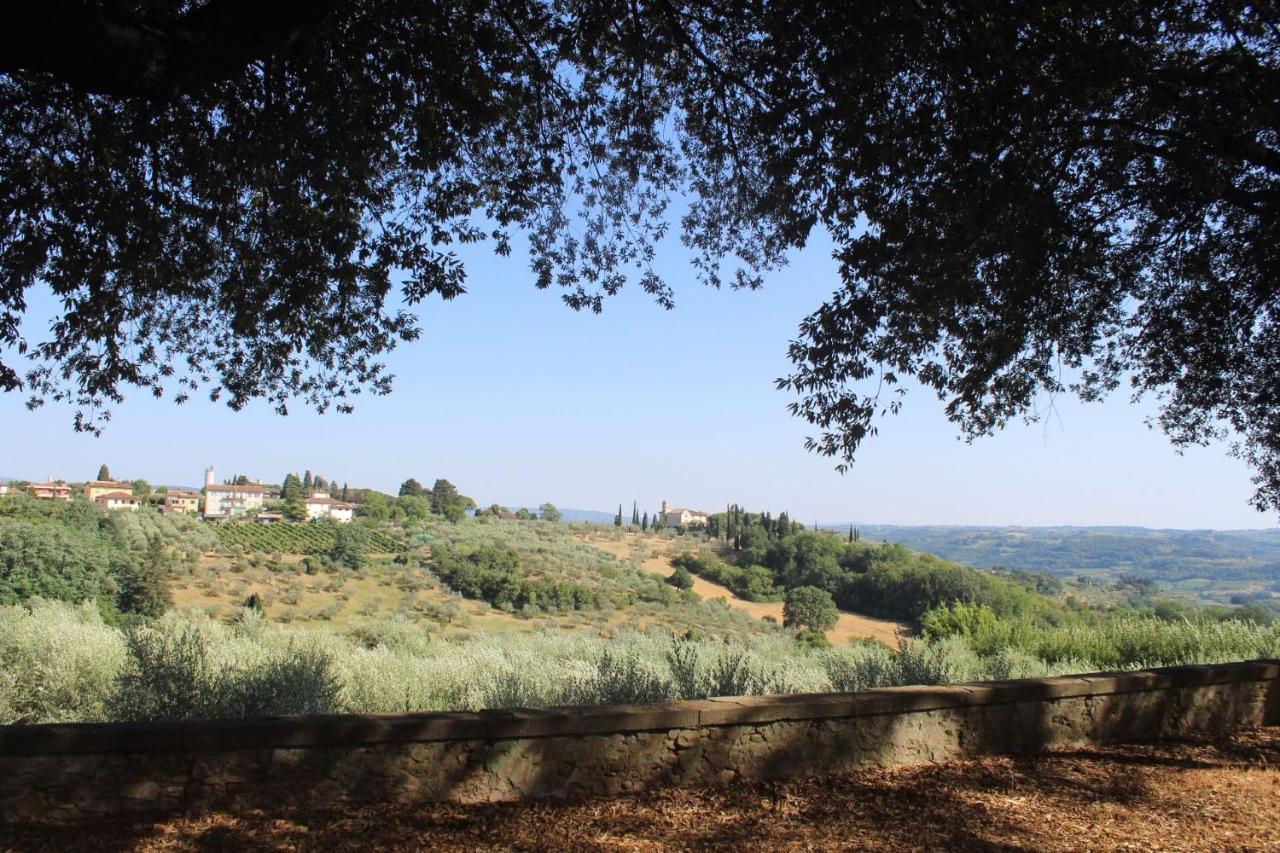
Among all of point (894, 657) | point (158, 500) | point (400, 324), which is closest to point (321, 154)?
point (400, 324)

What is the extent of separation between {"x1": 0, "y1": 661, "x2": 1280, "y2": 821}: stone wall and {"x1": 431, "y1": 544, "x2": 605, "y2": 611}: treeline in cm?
3355

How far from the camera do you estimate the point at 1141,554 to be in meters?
106

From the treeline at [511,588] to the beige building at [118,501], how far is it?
17.8 meters

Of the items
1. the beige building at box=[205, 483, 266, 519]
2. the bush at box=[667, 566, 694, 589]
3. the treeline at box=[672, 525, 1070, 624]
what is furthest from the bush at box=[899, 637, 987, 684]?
the beige building at box=[205, 483, 266, 519]

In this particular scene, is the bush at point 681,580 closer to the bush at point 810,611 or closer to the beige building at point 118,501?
the bush at point 810,611

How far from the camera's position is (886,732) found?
462 centimetres

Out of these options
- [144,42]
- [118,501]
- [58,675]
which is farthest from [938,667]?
[118,501]

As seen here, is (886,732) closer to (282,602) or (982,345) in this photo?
(982,345)

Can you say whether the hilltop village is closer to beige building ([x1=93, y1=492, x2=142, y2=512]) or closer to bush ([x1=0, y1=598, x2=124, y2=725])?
beige building ([x1=93, y1=492, x2=142, y2=512])

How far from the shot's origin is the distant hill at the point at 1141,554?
283 ft

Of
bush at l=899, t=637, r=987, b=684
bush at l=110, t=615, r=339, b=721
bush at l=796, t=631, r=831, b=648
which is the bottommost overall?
bush at l=796, t=631, r=831, b=648

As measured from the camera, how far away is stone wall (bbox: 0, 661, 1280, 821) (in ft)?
11.5

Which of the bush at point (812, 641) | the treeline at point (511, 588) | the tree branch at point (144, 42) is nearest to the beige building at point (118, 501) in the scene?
the treeline at point (511, 588)

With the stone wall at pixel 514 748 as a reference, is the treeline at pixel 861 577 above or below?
below
